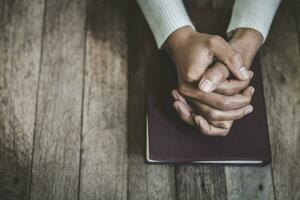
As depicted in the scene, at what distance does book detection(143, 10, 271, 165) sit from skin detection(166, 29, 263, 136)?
44 millimetres

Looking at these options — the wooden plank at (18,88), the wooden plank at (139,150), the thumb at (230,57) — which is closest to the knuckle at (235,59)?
the thumb at (230,57)

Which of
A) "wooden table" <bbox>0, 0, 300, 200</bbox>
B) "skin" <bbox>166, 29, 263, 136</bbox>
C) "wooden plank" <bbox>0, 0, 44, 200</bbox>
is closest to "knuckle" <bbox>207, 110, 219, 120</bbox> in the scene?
"skin" <bbox>166, 29, 263, 136</bbox>

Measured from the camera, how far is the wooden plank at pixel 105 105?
1006 millimetres

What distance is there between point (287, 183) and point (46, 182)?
2.03 ft

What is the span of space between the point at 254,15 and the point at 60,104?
0.55m

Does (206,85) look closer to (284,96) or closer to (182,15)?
(182,15)

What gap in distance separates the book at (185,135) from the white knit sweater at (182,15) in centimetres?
9

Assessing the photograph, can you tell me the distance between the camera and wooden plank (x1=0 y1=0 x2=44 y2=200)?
1004 millimetres

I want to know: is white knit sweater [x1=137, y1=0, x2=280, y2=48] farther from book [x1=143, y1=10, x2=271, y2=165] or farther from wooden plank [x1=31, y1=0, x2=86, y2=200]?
wooden plank [x1=31, y1=0, x2=86, y2=200]

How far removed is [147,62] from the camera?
0.99m

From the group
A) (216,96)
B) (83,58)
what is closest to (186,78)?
(216,96)

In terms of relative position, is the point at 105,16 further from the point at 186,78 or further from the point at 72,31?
the point at 186,78

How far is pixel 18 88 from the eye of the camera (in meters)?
1.08

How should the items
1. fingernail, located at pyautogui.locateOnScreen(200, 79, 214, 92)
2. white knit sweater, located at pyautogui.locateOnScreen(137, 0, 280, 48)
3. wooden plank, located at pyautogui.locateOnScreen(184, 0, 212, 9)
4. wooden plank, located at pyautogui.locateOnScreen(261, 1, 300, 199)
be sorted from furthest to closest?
wooden plank, located at pyautogui.locateOnScreen(184, 0, 212, 9), wooden plank, located at pyautogui.locateOnScreen(261, 1, 300, 199), white knit sweater, located at pyautogui.locateOnScreen(137, 0, 280, 48), fingernail, located at pyautogui.locateOnScreen(200, 79, 214, 92)
